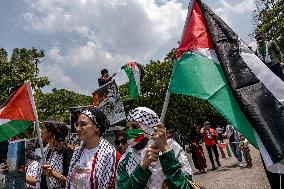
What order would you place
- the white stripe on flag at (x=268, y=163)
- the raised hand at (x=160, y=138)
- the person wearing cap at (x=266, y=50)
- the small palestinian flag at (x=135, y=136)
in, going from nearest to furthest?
the white stripe on flag at (x=268, y=163) < the raised hand at (x=160, y=138) < the small palestinian flag at (x=135, y=136) < the person wearing cap at (x=266, y=50)

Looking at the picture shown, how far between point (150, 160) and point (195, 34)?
1.18 m

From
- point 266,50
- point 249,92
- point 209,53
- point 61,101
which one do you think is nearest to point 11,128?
point 209,53

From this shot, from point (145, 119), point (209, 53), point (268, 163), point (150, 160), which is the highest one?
point (209, 53)

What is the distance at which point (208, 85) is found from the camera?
10.4ft

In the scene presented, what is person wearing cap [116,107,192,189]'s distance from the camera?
3.00 m

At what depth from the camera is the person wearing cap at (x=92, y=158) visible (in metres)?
3.98

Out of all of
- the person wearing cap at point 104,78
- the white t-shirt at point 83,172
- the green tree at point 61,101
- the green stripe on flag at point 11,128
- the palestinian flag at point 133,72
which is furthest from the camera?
the green tree at point 61,101

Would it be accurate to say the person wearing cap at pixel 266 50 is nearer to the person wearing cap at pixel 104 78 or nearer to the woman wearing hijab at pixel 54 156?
the person wearing cap at pixel 104 78

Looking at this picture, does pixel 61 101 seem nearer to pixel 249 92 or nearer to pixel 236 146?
pixel 236 146

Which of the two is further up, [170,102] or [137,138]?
[170,102]

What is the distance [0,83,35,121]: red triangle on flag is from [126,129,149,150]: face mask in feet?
6.94

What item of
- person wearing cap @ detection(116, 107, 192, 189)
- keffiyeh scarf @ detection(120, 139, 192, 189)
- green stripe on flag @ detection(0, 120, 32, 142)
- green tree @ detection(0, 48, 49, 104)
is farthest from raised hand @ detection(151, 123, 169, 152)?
green tree @ detection(0, 48, 49, 104)

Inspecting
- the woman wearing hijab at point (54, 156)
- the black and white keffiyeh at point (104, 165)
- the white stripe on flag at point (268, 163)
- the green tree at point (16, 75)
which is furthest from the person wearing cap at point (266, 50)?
the green tree at point (16, 75)

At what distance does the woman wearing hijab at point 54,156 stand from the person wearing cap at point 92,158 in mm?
558
